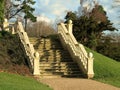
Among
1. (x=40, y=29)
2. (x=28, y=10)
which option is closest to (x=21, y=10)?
(x=28, y=10)

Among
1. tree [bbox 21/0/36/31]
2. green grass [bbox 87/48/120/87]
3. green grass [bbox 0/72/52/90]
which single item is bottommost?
green grass [bbox 87/48/120/87]

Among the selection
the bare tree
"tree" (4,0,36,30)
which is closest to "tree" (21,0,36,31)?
"tree" (4,0,36,30)

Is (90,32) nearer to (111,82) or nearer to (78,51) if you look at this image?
(78,51)

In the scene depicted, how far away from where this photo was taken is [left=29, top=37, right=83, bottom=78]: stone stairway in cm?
2422

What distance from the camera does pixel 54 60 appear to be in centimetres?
2675

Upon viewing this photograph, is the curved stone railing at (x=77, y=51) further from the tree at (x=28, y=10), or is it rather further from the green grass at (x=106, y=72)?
the tree at (x=28, y=10)

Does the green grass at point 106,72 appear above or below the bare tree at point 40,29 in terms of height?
below

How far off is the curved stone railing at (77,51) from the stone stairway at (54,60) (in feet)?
1.38

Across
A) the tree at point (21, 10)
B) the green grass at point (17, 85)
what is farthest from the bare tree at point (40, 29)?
the green grass at point (17, 85)

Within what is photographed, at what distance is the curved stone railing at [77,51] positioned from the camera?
23.9m

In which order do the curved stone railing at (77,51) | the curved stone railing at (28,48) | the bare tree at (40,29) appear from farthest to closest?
the bare tree at (40,29)
the curved stone railing at (77,51)
the curved stone railing at (28,48)

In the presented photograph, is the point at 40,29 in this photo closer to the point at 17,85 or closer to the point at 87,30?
the point at 87,30

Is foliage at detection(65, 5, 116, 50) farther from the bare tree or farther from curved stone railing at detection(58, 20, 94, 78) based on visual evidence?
the bare tree

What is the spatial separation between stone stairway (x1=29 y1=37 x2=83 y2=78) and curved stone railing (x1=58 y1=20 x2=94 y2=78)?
42cm
